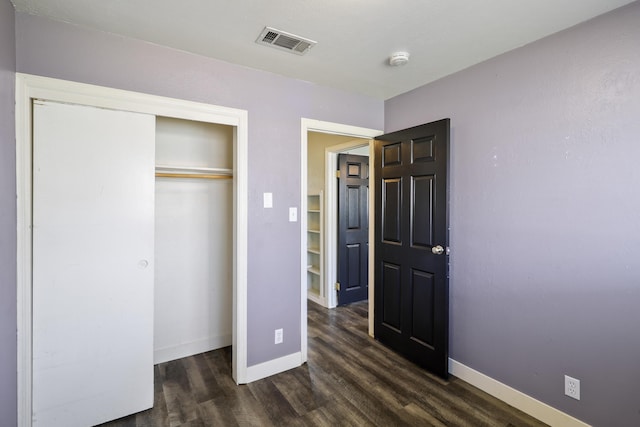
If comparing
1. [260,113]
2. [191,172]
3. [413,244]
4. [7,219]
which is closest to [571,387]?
[413,244]

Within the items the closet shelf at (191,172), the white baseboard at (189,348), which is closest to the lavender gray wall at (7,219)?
the closet shelf at (191,172)

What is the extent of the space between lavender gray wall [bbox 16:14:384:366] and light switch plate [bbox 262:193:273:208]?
0.10 feet

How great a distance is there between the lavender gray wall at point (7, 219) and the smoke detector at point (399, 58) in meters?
2.15

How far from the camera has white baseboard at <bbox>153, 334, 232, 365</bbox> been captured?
258 cm

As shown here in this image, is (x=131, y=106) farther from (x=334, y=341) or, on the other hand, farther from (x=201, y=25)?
(x=334, y=341)

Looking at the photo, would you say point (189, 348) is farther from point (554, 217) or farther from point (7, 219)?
point (554, 217)

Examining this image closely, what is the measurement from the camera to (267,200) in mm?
2389

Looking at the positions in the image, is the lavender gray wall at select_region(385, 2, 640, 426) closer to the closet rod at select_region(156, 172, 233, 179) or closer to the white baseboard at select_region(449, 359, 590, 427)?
the white baseboard at select_region(449, 359, 590, 427)

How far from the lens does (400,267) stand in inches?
107

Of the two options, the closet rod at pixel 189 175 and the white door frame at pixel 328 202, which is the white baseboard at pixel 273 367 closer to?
the white door frame at pixel 328 202

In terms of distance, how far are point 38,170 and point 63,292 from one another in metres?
0.71

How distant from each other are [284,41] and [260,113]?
586 millimetres

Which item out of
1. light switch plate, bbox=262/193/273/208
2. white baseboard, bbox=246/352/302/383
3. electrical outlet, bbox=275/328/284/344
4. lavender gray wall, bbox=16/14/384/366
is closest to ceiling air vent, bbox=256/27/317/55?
lavender gray wall, bbox=16/14/384/366

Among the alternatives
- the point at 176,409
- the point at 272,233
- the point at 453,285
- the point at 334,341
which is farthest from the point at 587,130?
the point at 176,409
